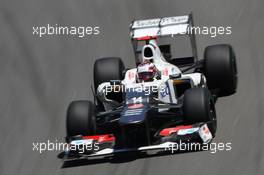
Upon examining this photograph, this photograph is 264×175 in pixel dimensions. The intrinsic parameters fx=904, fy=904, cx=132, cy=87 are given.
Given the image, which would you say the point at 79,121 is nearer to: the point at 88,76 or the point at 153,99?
the point at 153,99

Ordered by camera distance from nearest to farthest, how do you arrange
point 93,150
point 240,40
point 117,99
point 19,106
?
point 93,150
point 117,99
point 19,106
point 240,40

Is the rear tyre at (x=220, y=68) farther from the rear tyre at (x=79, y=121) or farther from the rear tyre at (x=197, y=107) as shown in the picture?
the rear tyre at (x=79, y=121)

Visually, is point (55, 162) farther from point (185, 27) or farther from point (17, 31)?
point (17, 31)

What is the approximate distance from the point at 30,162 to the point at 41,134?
149 cm

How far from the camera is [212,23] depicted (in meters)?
26.0

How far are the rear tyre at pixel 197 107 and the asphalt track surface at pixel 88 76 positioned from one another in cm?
62

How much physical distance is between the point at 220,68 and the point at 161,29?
1704 mm

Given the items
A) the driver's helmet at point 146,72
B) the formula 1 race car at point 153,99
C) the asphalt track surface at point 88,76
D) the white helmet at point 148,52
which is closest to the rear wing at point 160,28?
the formula 1 race car at point 153,99

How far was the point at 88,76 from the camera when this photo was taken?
2375cm

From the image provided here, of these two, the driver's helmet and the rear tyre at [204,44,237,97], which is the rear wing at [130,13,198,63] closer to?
the rear tyre at [204,44,237,97]

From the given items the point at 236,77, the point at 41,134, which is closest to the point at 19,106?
the point at 41,134

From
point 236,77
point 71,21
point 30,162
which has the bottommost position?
point 30,162

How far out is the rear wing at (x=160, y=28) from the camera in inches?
818

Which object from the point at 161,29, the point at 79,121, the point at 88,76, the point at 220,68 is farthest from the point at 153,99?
the point at 88,76
